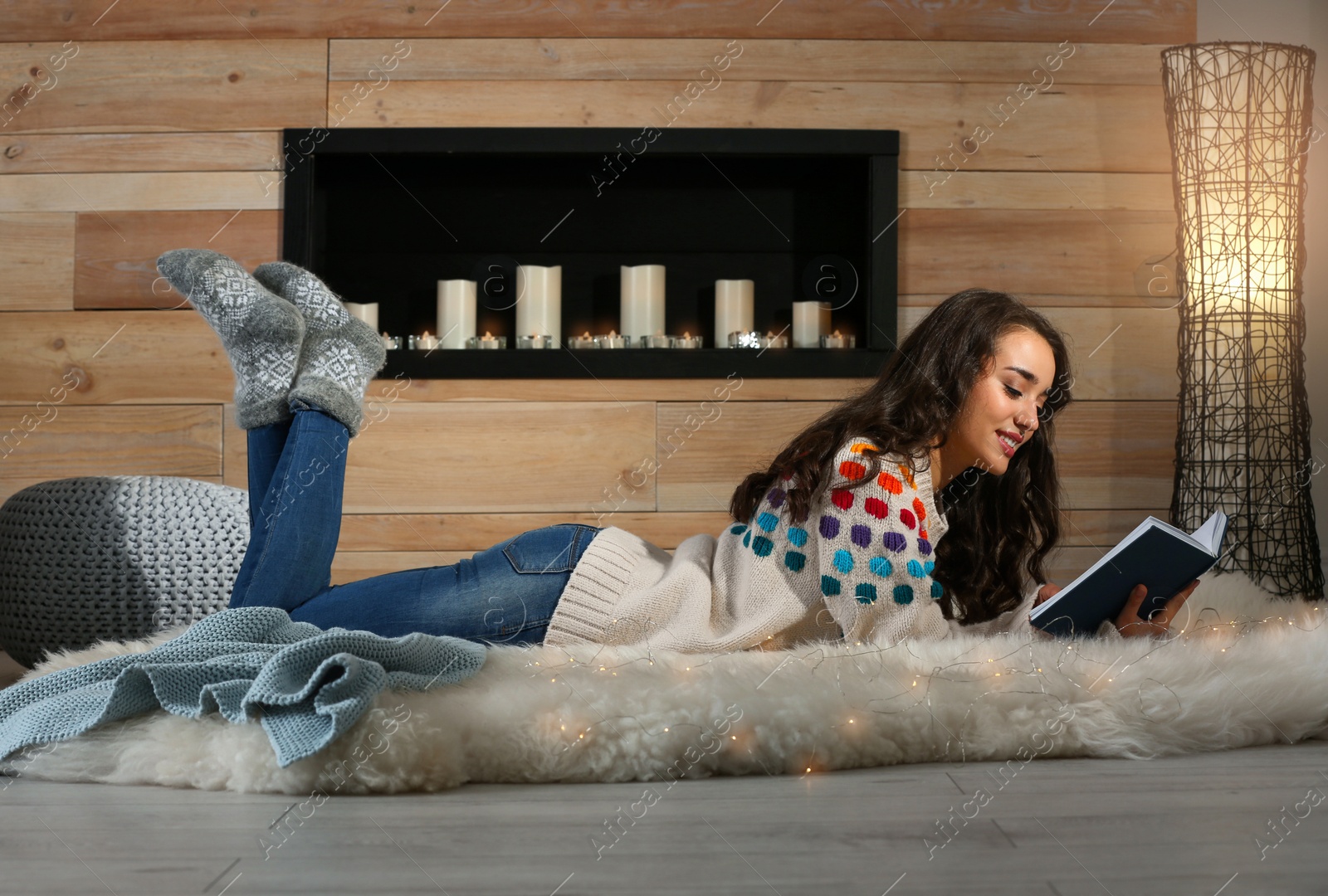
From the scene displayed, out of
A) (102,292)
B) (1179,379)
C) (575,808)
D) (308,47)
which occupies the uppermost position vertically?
(308,47)

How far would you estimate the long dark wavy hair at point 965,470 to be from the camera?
4.58 ft

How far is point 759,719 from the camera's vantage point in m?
1.07

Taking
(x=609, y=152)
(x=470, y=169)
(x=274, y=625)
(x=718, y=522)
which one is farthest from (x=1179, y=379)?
(x=274, y=625)

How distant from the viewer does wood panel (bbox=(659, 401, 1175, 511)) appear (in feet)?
8.21

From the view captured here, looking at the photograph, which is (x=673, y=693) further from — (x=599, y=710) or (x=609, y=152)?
(x=609, y=152)

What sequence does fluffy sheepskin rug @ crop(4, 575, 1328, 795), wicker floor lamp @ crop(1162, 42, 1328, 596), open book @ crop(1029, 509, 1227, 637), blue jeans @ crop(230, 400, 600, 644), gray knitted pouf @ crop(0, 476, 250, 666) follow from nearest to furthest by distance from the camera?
fluffy sheepskin rug @ crop(4, 575, 1328, 795), open book @ crop(1029, 509, 1227, 637), blue jeans @ crop(230, 400, 600, 644), gray knitted pouf @ crop(0, 476, 250, 666), wicker floor lamp @ crop(1162, 42, 1328, 596)

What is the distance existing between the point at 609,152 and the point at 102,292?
123 cm

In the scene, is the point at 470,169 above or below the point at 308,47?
below

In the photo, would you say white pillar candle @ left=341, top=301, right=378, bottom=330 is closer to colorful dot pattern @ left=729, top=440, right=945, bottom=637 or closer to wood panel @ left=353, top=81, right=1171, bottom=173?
wood panel @ left=353, top=81, right=1171, bottom=173

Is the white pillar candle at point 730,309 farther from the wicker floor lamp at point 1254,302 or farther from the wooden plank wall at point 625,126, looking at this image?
the wicker floor lamp at point 1254,302

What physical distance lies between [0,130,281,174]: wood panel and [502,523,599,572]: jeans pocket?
5.16ft

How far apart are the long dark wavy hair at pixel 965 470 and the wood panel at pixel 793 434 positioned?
864mm

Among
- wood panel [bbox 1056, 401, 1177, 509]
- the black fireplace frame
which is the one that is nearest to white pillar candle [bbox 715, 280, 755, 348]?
the black fireplace frame

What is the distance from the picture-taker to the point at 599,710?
3.53ft
